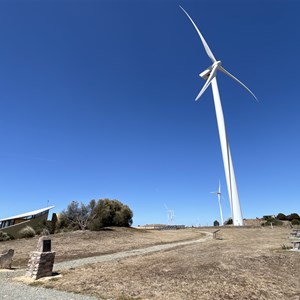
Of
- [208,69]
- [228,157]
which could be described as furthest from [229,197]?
[208,69]

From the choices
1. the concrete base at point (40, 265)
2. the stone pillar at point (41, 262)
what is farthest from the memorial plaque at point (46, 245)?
the concrete base at point (40, 265)

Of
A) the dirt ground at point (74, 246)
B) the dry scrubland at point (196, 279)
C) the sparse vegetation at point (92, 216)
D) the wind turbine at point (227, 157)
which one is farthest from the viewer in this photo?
the wind turbine at point (227, 157)

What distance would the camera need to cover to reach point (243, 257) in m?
17.5

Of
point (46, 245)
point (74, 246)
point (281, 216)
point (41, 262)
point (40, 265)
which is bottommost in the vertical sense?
point (40, 265)

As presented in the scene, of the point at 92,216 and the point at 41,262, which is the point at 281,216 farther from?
the point at 41,262

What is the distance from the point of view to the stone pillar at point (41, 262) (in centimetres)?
1394

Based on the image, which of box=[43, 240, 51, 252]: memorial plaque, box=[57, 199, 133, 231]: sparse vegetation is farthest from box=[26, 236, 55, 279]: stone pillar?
box=[57, 199, 133, 231]: sparse vegetation

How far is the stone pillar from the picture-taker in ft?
45.7

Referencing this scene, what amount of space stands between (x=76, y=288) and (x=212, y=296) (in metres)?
5.70

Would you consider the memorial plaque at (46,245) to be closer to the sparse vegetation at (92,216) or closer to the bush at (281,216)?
the sparse vegetation at (92,216)

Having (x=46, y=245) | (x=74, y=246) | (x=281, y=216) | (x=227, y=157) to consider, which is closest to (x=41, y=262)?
(x=46, y=245)

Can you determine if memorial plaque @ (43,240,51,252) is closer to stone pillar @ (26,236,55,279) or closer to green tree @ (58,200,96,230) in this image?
stone pillar @ (26,236,55,279)

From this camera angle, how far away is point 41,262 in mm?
14047

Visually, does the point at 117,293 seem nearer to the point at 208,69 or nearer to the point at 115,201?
the point at 115,201
